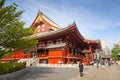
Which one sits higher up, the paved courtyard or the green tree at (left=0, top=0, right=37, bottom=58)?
the green tree at (left=0, top=0, right=37, bottom=58)

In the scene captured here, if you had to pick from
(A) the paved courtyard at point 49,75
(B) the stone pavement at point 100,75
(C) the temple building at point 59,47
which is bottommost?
(B) the stone pavement at point 100,75

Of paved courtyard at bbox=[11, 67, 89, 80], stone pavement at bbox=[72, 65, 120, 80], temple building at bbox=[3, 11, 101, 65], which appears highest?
temple building at bbox=[3, 11, 101, 65]

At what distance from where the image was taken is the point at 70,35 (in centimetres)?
3956

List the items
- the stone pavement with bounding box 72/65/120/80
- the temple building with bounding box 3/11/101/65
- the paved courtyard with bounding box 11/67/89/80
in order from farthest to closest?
1. the temple building with bounding box 3/11/101/65
2. the paved courtyard with bounding box 11/67/89/80
3. the stone pavement with bounding box 72/65/120/80

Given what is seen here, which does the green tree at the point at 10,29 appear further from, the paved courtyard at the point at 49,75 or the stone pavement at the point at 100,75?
the stone pavement at the point at 100,75

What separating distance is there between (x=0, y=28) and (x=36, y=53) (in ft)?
83.7

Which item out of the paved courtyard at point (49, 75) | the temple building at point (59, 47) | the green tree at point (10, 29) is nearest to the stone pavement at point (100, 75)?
the paved courtyard at point (49, 75)

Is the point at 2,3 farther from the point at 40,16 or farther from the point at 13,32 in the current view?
the point at 40,16

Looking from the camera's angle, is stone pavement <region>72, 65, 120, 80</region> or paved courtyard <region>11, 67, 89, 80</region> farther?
paved courtyard <region>11, 67, 89, 80</region>

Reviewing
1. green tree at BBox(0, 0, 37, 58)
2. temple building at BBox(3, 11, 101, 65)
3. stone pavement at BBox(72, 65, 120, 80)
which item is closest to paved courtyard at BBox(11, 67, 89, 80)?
stone pavement at BBox(72, 65, 120, 80)

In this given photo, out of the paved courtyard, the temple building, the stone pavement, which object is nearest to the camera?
the stone pavement

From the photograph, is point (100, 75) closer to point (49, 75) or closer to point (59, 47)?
point (49, 75)

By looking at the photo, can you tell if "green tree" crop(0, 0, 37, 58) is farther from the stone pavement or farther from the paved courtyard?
the stone pavement

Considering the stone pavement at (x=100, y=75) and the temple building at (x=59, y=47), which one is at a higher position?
the temple building at (x=59, y=47)
